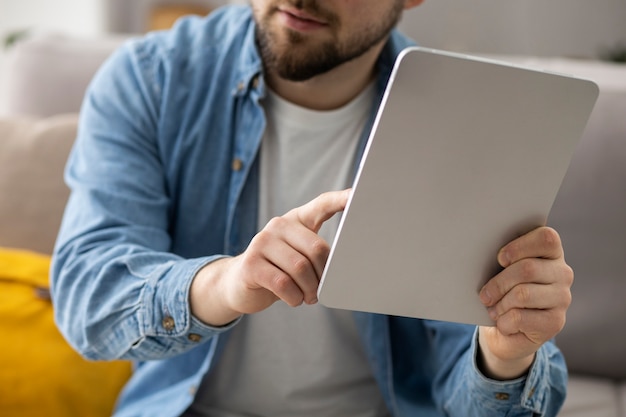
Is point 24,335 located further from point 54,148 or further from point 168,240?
point 54,148

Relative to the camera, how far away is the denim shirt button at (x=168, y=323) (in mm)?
890

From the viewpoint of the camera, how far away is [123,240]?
0.98 metres

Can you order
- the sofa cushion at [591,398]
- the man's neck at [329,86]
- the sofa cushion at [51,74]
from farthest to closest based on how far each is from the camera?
1. the sofa cushion at [51,74]
2. the sofa cushion at [591,398]
3. the man's neck at [329,86]

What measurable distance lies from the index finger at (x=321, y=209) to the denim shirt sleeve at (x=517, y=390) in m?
0.28

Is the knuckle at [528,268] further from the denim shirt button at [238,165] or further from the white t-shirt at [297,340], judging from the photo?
the denim shirt button at [238,165]

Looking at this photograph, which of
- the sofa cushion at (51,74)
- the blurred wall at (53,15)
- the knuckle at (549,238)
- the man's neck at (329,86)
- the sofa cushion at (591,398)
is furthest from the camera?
the blurred wall at (53,15)

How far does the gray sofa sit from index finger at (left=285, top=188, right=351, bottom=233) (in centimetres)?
72

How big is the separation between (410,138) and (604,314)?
84 centimetres

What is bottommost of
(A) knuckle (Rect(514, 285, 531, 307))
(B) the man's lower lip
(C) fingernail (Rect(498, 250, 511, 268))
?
(A) knuckle (Rect(514, 285, 531, 307))

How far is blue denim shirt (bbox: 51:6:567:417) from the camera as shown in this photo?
0.94m

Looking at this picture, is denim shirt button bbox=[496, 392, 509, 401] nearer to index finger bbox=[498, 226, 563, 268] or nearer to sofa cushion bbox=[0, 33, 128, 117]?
index finger bbox=[498, 226, 563, 268]

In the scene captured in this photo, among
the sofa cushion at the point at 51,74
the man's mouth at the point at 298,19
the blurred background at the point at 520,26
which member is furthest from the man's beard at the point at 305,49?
the blurred background at the point at 520,26

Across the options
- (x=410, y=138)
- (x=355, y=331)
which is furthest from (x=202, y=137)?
(x=410, y=138)

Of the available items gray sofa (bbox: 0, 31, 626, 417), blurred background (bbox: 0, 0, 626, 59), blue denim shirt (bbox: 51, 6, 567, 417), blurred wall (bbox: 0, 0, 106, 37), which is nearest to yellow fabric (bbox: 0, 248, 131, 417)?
blue denim shirt (bbox: 51, 6, 567, 417)
